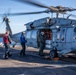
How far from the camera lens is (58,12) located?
58.4 feet

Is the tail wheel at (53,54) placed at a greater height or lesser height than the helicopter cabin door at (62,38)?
lesser

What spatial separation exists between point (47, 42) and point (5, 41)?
4.15 m

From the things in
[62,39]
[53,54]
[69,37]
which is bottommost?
[53,54]

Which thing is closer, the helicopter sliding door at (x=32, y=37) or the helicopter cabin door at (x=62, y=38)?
the helicopter cabin door at (x=62, y=38)

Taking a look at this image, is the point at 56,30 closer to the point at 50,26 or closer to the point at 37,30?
the point at 50,26

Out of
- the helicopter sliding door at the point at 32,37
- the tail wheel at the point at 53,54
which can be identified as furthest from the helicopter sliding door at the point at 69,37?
the helicopter sliding door at the point at 32,37

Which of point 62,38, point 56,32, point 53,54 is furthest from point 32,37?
point 53,54

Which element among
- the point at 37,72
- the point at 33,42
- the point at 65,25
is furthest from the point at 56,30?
the point at 37,72

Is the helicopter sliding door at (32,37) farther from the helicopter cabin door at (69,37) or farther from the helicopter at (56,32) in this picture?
the helicopter cabin door at (69,37)

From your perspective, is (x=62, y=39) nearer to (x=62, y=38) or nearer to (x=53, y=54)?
(x=62, y=38)

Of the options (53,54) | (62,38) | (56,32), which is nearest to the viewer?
(53,54)

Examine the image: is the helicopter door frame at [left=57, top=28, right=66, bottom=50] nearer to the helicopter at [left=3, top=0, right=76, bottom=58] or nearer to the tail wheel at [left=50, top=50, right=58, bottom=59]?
the helicopter at [left=3, top=0, right=76, bottom=58]

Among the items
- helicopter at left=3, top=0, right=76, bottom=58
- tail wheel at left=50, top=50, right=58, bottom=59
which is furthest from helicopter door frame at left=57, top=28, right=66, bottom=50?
tail wheel at left=50, top=50, right=58, bottom=59

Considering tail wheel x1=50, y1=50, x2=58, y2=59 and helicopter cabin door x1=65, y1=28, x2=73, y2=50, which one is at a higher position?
helicopter cabin door x1=65, y1=28, x2=73, y2=50
